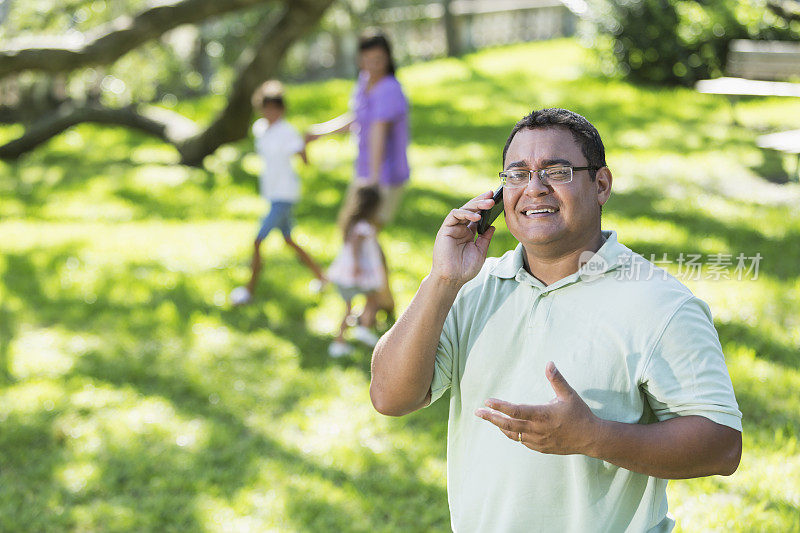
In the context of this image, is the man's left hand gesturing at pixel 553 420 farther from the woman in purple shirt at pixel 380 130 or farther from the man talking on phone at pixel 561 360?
the woman in purple shirt at pixel 380 130

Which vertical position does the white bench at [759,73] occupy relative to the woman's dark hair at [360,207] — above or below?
below

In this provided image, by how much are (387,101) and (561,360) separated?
4309 mm

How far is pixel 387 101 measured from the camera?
5973 mm

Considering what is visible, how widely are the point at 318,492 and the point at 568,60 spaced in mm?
15800

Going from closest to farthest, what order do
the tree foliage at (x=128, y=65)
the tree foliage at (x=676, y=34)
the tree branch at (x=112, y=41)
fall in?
the tree branch at (x=112, y=41) < the tree foliage at (x=128, y=65) < the tree foliage at (x=676, y=34)

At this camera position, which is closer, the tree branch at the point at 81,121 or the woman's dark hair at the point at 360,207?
the woman's dark hair at the point at 360,207

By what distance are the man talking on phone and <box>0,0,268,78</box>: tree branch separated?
861cm

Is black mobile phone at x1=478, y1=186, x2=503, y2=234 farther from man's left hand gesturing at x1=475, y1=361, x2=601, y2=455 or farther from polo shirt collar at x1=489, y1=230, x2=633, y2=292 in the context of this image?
man's left hand gesturing at x1=475, y1=361, x2=601, y2=455

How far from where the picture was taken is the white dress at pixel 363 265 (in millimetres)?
5801

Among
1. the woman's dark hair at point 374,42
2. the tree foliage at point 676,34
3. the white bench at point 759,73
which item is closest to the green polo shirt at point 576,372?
the woman's dark hair at point 374,42

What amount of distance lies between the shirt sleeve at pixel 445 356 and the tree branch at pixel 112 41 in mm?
8618

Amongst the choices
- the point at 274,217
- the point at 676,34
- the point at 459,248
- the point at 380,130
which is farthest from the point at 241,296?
the point at 676,34

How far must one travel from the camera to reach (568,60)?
1850 cm

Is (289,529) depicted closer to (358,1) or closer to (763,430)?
(763,430)
